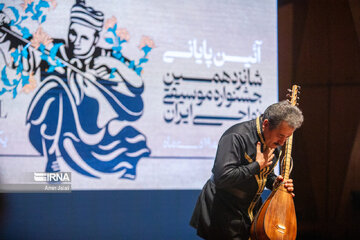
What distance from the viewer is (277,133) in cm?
204

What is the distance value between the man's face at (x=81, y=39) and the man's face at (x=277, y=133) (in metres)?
2.05

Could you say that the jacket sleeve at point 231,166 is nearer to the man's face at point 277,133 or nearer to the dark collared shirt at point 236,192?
the dark collared shirt at point 236,192

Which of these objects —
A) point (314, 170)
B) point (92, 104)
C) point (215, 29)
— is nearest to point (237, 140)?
point (92, 104)

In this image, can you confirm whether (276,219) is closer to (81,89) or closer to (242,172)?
(242,172)

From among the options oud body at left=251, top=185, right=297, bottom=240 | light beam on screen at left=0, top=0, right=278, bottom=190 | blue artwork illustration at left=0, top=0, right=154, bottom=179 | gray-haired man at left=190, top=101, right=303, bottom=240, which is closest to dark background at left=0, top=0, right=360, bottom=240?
light beam on screen at left=0, top=0, right=278, bottom=190

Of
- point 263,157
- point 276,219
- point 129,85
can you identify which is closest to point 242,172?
point 263,157

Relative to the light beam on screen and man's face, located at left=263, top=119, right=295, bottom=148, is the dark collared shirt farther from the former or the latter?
the light beam on screen

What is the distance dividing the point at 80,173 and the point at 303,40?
8.37 feet

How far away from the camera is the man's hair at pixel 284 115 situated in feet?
6.50

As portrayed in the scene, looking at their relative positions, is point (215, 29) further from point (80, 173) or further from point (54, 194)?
point (54, 194)

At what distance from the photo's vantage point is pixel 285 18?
4.36m

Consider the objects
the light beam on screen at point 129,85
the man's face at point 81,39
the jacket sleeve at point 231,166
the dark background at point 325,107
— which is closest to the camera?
the jacket sleeve at point 231,166

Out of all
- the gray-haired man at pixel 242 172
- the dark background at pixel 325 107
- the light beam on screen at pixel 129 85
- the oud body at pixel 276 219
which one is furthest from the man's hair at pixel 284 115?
the dark background at pixel 325 107

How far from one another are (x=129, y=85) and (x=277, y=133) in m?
1.93
